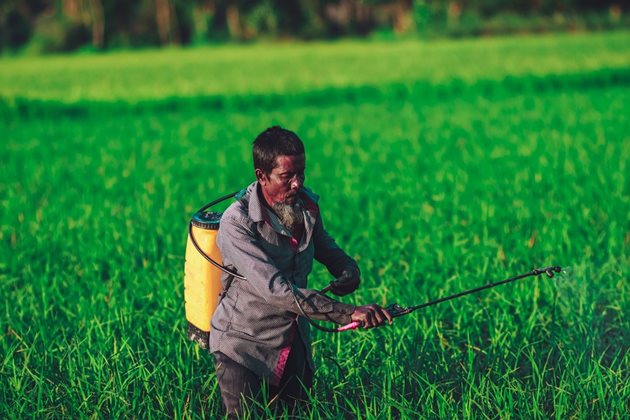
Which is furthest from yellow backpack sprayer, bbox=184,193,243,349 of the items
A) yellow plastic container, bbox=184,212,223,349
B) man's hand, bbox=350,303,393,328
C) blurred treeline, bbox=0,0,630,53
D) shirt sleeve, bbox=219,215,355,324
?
blurred treeline, bbox=0,0,630,53

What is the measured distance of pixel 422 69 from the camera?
1738cm

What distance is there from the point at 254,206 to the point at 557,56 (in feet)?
59.0

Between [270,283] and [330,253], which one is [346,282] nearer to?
[330,253]

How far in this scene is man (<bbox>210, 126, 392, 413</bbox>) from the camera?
2.07 metres

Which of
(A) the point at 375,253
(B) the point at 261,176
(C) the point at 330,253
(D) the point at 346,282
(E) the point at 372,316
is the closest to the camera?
(E) the point at 372,316

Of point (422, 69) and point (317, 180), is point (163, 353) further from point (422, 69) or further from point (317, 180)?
point (422, 69)

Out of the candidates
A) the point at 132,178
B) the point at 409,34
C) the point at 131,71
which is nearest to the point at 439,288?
the point at 132,178

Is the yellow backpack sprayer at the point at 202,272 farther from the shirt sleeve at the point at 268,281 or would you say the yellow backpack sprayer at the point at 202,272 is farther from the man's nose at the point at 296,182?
the man's nose at the point at 296,182

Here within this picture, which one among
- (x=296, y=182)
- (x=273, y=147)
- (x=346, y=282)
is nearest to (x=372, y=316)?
(x=346, y=282)

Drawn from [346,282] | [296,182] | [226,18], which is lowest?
[226,18]

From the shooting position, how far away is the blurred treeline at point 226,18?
4100 cm

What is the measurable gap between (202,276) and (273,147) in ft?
1.46

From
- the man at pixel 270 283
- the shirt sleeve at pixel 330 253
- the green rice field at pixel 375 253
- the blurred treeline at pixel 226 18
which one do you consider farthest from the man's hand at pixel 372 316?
the blurred treeline at pixel 226 18

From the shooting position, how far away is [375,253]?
4.30 metres
